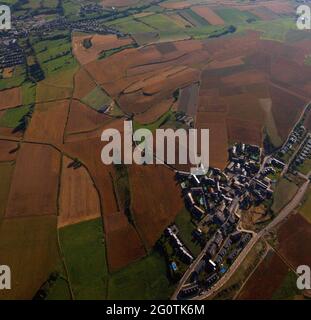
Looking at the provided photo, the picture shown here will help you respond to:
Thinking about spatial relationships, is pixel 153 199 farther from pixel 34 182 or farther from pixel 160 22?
pixel 160 22

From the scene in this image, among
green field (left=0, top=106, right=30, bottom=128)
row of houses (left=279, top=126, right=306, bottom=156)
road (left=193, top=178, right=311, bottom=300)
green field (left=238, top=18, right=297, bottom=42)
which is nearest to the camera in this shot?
road (left=193, top=178, right=311, bottom=300)

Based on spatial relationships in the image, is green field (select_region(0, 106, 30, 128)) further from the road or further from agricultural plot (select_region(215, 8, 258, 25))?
agricultural plot (select_region(215, 8, 258, 25))

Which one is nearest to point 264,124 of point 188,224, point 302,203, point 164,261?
point 302,203

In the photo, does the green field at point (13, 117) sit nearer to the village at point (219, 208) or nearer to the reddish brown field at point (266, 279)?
the village at point (219, 208)

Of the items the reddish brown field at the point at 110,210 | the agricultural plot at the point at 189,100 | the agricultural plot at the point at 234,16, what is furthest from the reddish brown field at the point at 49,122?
the agricultural plot at the point at 234,16

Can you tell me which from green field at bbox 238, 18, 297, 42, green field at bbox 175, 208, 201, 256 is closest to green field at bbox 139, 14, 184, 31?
green field at bbox 238, 18, 297, 42

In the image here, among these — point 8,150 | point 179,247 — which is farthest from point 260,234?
point 8,150

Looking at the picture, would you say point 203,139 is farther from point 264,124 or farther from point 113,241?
point 113,241
